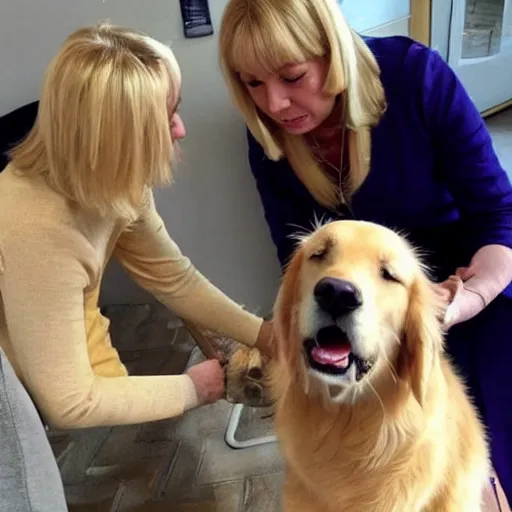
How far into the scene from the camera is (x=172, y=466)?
1673 millimetres

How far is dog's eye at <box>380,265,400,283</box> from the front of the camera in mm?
996

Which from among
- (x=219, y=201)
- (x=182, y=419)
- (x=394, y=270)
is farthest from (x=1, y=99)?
(x=394, y=270)

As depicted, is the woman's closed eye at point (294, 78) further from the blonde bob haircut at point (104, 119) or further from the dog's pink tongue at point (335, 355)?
the dog's pink tongue at point (335, 355)

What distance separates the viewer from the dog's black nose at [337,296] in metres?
0.93

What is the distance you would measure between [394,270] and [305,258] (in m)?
0.14

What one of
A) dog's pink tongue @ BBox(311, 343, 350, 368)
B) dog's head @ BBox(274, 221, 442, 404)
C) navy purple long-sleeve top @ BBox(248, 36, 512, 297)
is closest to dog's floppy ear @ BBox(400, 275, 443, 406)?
dog's head @ BBox(274, 221, 442, 404)

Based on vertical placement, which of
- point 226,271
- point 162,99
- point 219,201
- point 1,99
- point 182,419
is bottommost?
point 182,419

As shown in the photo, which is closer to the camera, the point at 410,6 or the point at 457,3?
the point at 410,6

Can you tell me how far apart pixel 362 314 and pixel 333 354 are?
8 centimetres

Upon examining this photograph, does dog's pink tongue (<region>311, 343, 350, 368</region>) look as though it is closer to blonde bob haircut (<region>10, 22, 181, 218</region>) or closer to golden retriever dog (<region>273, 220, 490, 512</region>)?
golden retriever dog (<region>273, 220, 490, 512</region>)

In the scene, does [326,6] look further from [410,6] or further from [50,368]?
[410,6]

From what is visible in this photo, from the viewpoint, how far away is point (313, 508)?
3.68ft

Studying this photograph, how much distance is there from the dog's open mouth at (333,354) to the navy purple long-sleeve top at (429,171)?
49cm

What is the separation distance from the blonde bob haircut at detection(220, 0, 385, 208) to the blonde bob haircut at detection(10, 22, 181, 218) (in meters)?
0.17
